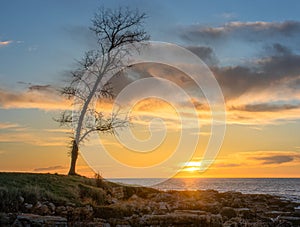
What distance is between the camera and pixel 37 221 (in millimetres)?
16312

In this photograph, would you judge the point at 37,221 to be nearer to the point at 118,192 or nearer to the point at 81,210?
the point at 81,210

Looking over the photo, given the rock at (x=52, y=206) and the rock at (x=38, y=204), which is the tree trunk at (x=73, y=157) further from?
the rock at (x=38, y=204)

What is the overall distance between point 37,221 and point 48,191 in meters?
5.07

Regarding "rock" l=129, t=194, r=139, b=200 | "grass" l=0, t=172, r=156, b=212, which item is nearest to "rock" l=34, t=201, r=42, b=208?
"grass" l=0, t=172, r=156, b=212

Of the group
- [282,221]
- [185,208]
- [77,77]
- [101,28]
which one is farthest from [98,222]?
[101,28]

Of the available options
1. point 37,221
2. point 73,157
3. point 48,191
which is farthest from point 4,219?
point 73,157

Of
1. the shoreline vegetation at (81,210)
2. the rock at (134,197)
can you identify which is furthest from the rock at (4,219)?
the rock at (134,197)

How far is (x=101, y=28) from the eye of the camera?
34.3 m

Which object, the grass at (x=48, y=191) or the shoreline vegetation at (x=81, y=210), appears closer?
the shoreline vegetation at (x=81, y=210)

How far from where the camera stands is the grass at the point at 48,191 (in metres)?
19.2

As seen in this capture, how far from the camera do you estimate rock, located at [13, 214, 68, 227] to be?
16.2 metres

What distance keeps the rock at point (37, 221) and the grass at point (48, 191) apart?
2.05m

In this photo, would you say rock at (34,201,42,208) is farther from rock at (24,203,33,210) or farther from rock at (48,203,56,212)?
rock at (48,203,56,212)

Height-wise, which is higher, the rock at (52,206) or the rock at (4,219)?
the rock at (52,206)
